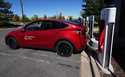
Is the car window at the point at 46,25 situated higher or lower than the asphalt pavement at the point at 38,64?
higher

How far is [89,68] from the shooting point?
6230 mm

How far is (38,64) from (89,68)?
6.13 ft

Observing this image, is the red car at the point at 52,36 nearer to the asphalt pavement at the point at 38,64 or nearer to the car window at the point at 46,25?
the car window at the point at 46,25

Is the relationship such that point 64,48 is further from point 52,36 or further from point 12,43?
point 12,43

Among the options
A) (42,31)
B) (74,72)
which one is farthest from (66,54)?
(74,72)

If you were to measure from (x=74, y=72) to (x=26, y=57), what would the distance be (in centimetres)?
267

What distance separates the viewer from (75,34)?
7.98m

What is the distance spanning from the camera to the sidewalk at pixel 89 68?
18.4 feet

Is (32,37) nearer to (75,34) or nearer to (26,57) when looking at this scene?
(26,57)

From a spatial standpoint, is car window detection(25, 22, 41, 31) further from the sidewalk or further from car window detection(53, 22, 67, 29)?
the sidewalk

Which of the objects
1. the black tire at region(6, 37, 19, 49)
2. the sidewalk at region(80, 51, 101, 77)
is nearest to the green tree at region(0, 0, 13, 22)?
the black tire at region(6, 37, 19, 49)

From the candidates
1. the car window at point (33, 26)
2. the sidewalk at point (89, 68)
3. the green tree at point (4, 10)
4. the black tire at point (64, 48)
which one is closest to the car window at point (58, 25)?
the black tire at point (64, 48)

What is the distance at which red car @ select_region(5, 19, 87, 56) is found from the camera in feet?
26.3

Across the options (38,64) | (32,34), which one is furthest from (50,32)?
(38,64)
